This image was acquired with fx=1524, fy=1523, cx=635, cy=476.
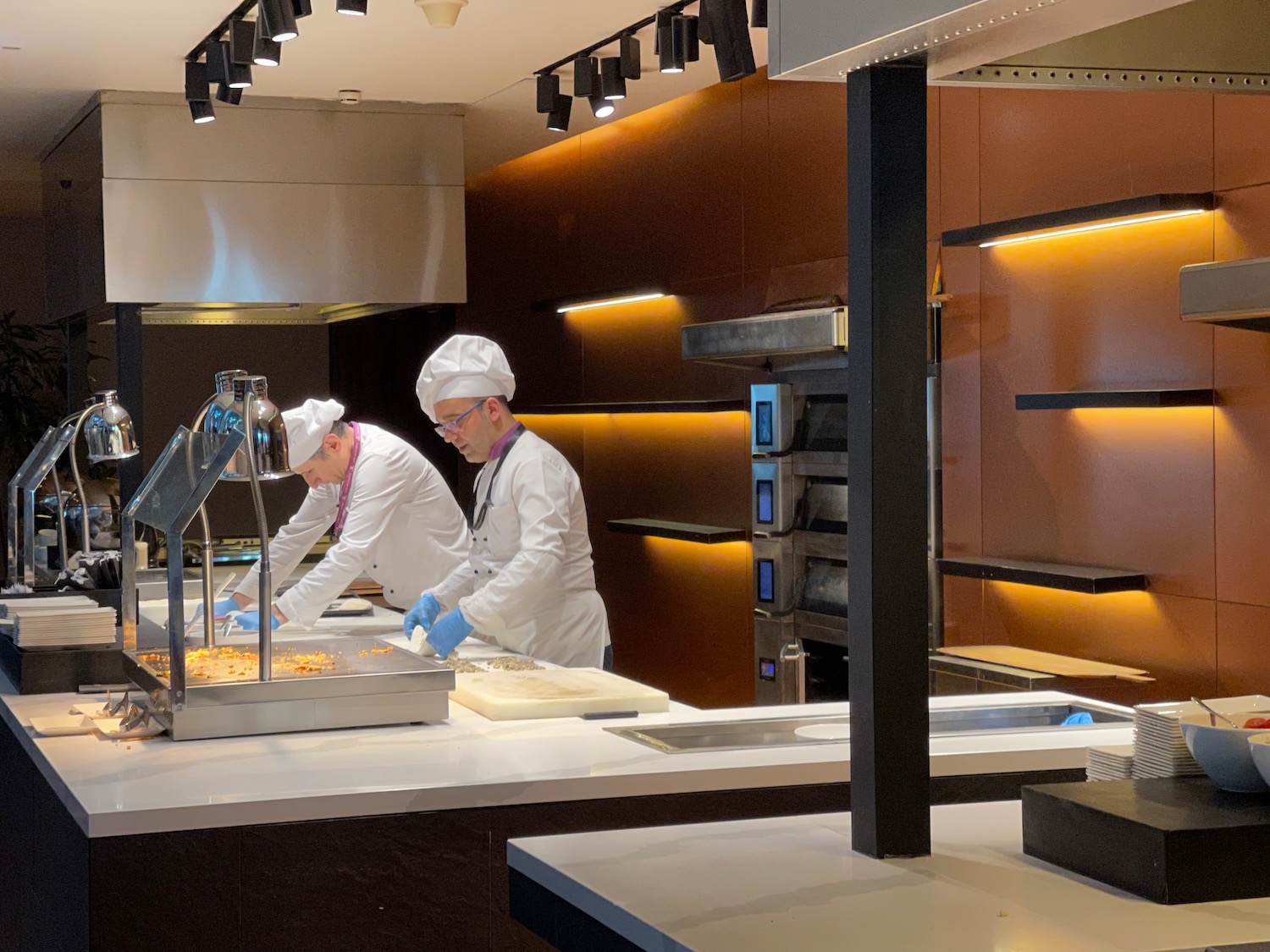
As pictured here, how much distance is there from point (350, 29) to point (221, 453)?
1.84 m

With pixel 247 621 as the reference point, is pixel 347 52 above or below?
above

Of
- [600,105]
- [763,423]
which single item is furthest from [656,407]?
[600,105]

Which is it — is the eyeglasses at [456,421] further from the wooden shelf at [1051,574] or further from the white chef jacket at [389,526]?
the wooden shelf at [1051,574]

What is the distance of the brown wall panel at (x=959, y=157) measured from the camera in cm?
436

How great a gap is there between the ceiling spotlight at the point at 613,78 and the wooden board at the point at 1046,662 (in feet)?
5.82

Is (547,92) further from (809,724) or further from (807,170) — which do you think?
(809,724)

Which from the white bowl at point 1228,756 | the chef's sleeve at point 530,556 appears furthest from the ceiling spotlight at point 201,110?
the white bowl at point 1228,756

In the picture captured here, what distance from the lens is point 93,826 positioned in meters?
2.18

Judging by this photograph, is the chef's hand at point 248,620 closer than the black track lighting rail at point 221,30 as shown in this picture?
No

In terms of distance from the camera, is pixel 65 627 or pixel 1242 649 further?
pixel 1242 649

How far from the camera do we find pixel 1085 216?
3676 millimetres

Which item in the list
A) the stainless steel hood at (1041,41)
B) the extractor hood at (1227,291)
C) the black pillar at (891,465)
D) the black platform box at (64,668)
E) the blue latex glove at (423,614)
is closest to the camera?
the stainless steel hood at (1041,41)

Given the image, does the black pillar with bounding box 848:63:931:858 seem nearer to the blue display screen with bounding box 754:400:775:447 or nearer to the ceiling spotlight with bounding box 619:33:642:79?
the ceiling spotlight with bounding box 619:33:642:79

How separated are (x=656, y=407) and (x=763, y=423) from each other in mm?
861
